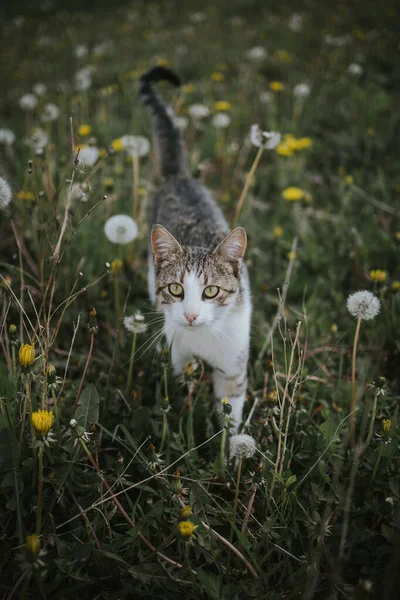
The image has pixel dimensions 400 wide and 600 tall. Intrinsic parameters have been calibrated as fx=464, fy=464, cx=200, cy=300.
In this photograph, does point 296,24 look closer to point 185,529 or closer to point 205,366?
point 205,366

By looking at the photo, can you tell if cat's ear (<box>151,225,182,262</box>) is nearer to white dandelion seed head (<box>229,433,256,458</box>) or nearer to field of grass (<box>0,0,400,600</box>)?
field of grass (<box>0,0,400,600</box>)

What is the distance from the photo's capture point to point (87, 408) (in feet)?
6.28

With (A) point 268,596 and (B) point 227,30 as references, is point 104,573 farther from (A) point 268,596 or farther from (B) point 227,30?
(B) point 227,30

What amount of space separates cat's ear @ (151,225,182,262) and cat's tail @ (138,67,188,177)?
1193 millimetres

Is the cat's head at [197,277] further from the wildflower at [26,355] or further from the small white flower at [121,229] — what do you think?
the wildflower at [26,355]

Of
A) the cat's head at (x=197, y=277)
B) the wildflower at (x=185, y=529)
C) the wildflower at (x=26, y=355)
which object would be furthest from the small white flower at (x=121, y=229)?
the wildflower at (x=185, y=529)

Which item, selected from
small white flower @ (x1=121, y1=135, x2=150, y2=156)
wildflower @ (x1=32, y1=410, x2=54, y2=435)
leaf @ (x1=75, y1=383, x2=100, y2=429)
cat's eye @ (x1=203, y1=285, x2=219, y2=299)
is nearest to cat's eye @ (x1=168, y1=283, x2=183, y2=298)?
cat's eye @ (x1=203, y1=285, x2=219, y2=299)

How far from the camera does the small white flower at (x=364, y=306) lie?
1.81m

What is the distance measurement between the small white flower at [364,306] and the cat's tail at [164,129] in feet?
5.79

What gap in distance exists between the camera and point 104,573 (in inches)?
64.5

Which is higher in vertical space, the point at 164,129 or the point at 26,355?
the point at 164,129

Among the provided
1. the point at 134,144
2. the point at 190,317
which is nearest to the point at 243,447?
the point at 190,317

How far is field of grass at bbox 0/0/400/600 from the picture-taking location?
1.63 metres

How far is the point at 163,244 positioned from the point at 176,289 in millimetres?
223
